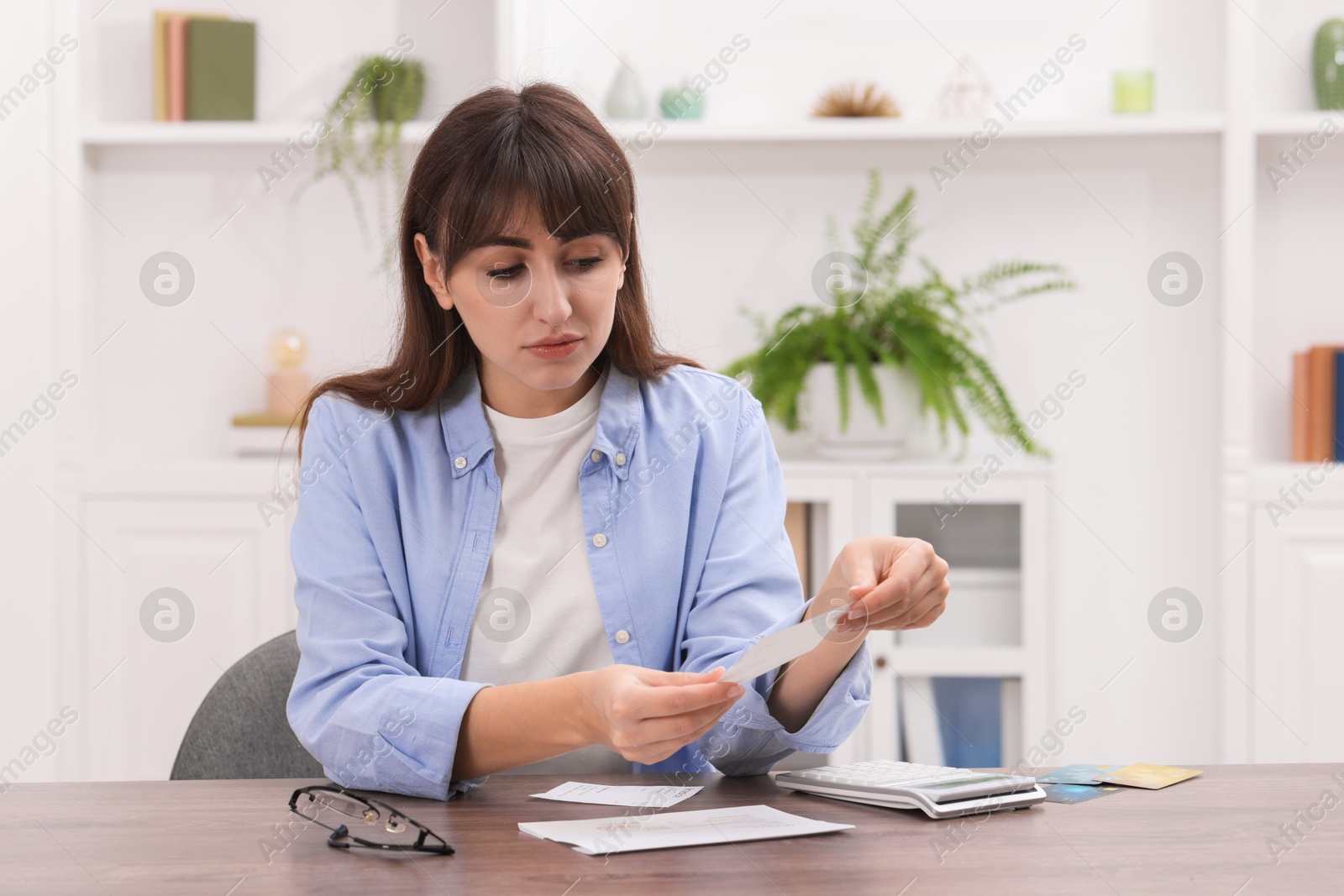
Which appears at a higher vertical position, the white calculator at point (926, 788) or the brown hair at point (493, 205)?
the brown hair at point (493, 205)

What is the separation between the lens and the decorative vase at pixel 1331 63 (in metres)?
2.62

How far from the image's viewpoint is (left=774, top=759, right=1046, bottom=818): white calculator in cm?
105

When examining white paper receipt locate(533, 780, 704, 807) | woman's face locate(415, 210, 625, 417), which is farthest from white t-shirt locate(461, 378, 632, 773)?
white paper receipt locate(533, 780, 704, 807)

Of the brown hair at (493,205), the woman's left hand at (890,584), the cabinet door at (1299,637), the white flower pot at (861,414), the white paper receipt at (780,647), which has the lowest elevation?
the cabinet door at (1299,637)

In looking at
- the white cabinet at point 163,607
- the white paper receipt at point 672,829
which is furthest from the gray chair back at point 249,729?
the white cabinet at point 163,607

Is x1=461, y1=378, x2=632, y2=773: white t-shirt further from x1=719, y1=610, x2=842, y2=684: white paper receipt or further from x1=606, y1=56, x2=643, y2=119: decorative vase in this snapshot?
x1=606, y1=56, x2=643, y2=119: decorative vase

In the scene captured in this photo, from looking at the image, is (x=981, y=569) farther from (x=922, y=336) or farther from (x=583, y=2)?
(x=583, y=2)

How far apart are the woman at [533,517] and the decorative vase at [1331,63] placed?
1.91 metres

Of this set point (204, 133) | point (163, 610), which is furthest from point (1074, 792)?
point (204, 133)

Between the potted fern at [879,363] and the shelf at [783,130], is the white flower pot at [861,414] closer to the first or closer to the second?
the potted fern at [879,363]

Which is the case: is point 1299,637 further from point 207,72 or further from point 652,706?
point 207,72

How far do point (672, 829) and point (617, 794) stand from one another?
0.12m

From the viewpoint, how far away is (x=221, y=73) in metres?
2.77

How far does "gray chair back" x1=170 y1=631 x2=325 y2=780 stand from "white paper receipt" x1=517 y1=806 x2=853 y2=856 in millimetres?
529
